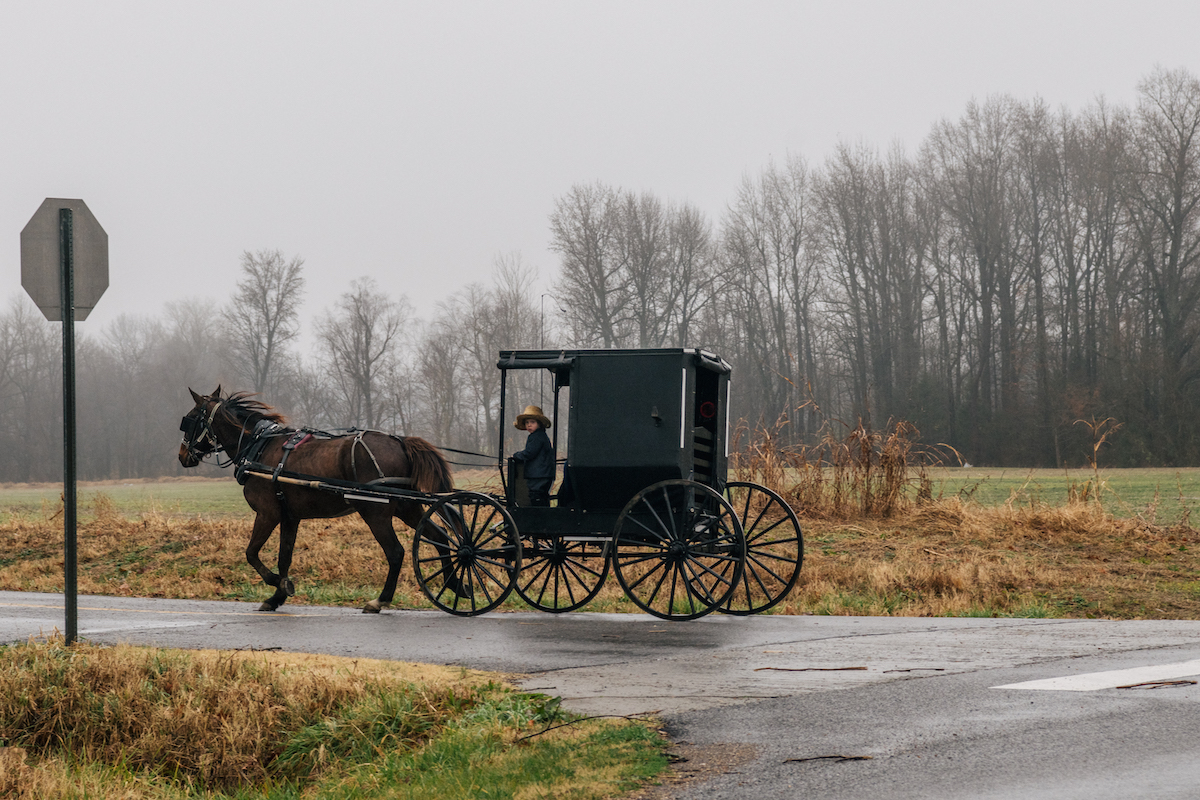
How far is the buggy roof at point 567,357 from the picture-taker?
10.5 meters

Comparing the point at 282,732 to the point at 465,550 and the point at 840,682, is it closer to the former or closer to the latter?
the point at 840,682

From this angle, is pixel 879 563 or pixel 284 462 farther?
pixel 879 563

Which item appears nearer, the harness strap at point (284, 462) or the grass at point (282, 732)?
the grass at point (282, 732)

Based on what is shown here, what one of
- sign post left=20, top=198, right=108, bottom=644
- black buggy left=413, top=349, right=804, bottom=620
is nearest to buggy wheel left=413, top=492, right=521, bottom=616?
black buggy left=413, top=349, right=804, bottom=620

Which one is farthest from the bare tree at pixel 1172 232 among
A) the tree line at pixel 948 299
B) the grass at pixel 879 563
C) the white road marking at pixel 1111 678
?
the white road marking at pixel 1111 678

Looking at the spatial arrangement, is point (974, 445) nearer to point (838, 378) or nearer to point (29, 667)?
point (838, 378)

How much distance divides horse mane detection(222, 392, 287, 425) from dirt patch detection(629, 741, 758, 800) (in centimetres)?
893

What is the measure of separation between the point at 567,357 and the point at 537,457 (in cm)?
107

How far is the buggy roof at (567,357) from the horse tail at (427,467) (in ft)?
→ 5.88

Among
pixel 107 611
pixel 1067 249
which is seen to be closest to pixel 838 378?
pixel 1067 249

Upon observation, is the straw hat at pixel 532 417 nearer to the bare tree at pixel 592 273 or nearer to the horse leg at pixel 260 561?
the horse leg at pixel 260 561

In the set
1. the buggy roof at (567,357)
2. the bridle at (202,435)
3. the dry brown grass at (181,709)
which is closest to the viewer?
the dry brown grass at (181,709)

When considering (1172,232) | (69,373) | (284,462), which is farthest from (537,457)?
(1172,232)

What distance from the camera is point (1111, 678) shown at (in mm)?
7027
